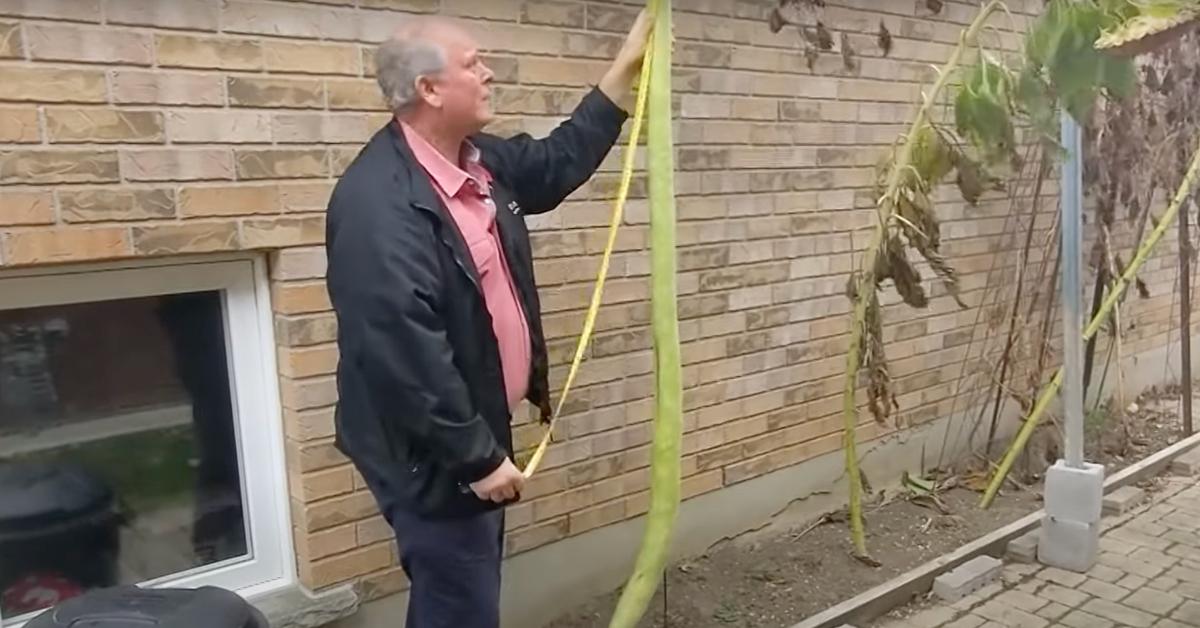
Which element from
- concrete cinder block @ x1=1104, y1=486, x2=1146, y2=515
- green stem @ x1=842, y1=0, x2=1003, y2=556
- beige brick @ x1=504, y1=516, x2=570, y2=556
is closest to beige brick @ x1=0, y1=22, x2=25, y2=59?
beige brick @ x1=504, y1=516, x2=570, y2=556

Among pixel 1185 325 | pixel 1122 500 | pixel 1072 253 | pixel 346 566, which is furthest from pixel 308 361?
pixel 1185 325

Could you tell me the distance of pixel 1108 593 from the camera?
423 centimetres

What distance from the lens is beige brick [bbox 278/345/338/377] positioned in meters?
3.02

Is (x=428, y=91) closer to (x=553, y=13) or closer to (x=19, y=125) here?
(x=19, y=125)

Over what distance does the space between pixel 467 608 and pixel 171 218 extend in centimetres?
124

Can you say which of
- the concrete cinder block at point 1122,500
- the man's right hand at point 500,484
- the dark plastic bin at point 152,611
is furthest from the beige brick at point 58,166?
the concrete cinder block at point 1122,500

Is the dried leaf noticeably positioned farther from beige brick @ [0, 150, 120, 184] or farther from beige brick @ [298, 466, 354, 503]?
beige brick @ [0, 150, 120, 184]

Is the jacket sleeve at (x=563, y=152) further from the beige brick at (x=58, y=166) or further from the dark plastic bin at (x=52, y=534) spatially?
the dark plastic bin at (x=52, y=534)

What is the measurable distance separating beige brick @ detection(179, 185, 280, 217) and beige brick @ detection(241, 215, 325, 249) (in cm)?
4

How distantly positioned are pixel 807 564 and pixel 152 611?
3.01m

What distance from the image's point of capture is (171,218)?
271 cm

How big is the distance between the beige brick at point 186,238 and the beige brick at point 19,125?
0.32 metres

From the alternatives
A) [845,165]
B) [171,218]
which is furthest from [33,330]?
[845,165]

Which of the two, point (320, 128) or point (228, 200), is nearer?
point (228, 200)
